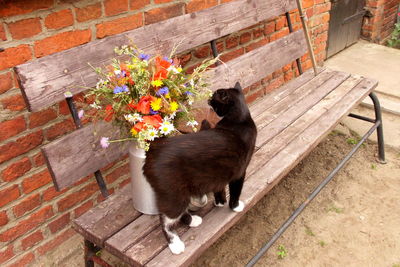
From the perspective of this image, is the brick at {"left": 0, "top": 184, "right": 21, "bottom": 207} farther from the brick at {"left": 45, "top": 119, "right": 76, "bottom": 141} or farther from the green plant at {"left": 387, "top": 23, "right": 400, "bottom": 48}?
the green plant at {"left": 387, "top": 23, "right": 400, "bottom": 48}

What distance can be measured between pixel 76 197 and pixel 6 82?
0.78 metres

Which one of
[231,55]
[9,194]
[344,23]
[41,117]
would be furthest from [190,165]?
[344,23]

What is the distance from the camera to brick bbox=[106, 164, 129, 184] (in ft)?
7.62

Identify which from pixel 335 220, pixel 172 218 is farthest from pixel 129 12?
pixel 335 220

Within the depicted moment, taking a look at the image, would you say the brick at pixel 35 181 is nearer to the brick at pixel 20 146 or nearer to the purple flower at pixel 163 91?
the brick at pixel 20 146

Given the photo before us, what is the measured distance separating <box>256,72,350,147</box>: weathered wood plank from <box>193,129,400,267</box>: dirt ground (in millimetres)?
607

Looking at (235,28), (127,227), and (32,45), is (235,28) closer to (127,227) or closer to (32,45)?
(32,45)

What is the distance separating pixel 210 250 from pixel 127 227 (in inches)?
32.9

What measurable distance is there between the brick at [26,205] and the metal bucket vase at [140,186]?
63cm

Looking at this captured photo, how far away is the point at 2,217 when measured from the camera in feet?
6.15

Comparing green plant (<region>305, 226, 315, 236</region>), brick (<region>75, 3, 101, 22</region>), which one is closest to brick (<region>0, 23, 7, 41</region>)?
brick (<region>75, 3, 101, 22</region>)

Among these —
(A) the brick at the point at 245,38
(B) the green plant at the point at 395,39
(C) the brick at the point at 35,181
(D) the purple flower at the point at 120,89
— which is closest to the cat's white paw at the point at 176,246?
(D) the purple flower at the point at 120,89

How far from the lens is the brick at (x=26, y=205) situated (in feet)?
6.35

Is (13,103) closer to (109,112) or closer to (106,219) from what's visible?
(109,112)
